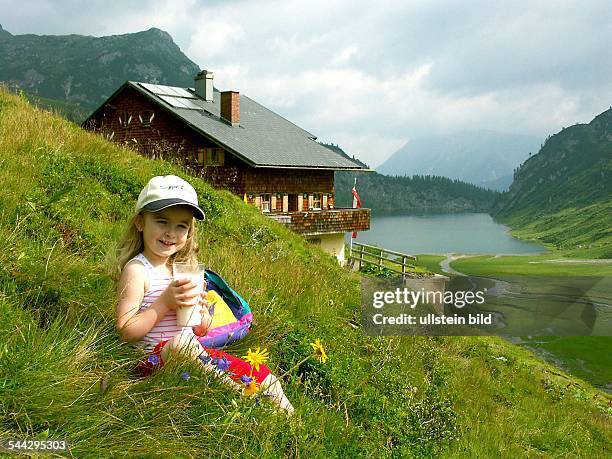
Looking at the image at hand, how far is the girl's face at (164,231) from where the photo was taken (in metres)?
3.25

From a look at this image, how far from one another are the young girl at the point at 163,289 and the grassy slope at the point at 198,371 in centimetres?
12

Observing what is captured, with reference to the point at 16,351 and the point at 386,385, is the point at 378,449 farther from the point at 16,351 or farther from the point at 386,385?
the point at 16,351

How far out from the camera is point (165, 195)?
3164 millimetres

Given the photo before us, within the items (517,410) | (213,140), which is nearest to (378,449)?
(517,410)

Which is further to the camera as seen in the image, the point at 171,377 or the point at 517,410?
the point at 517,410

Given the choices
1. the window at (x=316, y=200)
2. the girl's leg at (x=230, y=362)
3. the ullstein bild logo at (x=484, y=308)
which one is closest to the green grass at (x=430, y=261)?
the ullstein bild logo at (x=484, y=308)

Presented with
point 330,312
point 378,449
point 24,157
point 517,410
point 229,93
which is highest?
point 229,93

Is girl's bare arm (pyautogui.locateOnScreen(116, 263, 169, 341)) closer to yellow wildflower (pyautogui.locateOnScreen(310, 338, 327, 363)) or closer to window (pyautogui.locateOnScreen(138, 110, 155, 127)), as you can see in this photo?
yellow wildflower (pyautogui.locateOnScreen(310, 338, 327, 363))

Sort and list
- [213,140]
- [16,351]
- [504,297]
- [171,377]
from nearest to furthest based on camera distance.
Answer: [16,351]
[171,377]
[213,140]
[504,297]

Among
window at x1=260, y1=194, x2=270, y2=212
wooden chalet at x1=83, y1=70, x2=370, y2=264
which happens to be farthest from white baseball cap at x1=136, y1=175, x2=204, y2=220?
window at x1=260, y1=194, x2=270, y2=212

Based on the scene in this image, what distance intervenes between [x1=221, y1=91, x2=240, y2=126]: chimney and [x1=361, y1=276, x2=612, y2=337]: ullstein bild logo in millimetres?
14120

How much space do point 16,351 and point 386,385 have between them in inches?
122

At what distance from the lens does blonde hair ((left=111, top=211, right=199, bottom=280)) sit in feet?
10.9

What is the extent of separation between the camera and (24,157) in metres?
6.96
